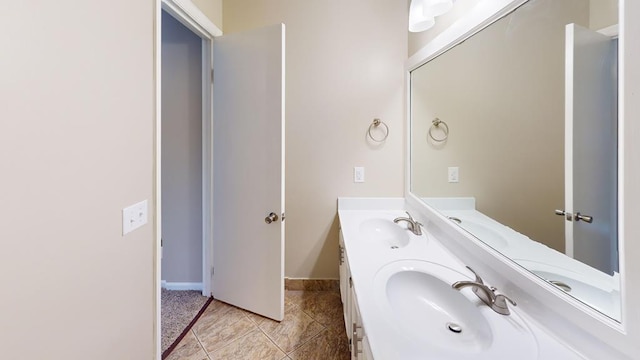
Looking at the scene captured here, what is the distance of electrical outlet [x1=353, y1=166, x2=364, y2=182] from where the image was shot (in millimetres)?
2145

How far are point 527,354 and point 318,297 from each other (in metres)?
1.68

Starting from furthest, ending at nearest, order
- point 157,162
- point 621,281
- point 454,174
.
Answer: point 454,174, point 157,162, point 621,281

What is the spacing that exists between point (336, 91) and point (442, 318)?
1.77m

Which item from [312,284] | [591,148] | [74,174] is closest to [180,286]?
[312,284]

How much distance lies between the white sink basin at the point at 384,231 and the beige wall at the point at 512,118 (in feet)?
1.19

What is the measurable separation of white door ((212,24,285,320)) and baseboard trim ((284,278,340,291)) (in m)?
0.41

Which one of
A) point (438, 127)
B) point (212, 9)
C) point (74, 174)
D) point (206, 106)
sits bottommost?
point (74, 174)

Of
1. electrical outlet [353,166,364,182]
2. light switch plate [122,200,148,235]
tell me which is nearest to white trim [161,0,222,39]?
light switch plate [122,200,148,235]

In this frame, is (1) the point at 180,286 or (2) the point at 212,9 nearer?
(2) the point at 212,9

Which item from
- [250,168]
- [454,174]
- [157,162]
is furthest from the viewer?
[250,168]

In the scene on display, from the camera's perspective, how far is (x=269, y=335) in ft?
5.54

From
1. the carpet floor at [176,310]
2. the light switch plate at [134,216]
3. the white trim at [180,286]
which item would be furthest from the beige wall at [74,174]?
the white trim at [180,286]

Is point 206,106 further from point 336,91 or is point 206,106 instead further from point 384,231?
point 384,231
